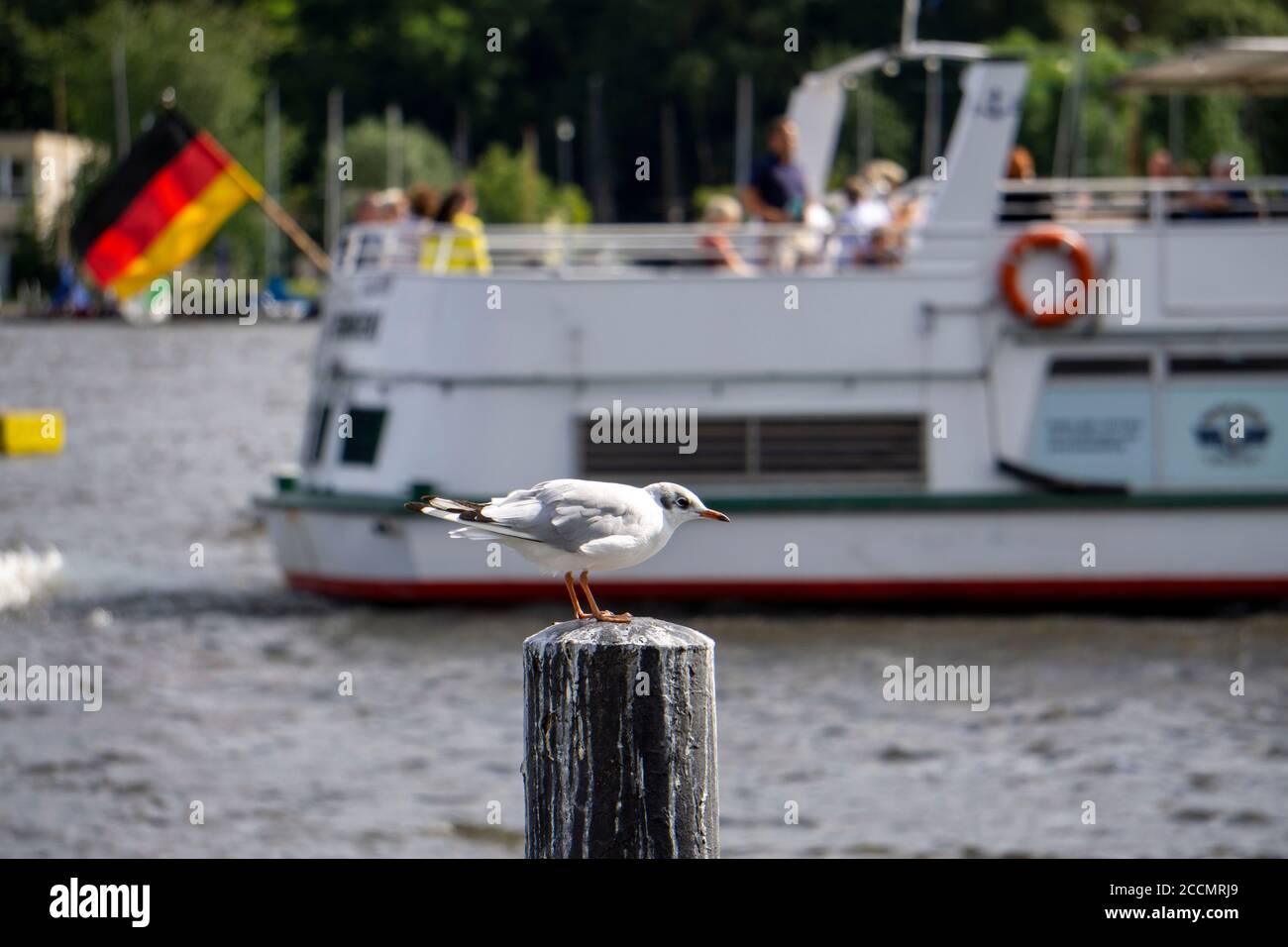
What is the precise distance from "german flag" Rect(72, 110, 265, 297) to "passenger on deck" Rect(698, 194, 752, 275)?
11.2 feet

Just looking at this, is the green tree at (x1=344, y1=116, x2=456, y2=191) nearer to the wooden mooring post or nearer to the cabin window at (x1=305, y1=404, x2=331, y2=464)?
the cabin window at (x1=305, y1=404, x2=331, y2=464)

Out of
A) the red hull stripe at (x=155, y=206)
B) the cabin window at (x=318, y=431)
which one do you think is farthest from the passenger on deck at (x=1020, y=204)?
the red hull stripe at (x=155, y=206)

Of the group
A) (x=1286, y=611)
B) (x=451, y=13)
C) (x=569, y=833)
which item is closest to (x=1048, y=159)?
(x=451, y=13)

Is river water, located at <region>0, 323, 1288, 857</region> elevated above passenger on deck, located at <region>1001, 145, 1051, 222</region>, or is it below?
below

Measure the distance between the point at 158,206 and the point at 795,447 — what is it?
5090 mm

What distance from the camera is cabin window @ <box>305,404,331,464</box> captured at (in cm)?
1809

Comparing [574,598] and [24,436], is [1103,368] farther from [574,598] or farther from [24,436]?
[24,436]

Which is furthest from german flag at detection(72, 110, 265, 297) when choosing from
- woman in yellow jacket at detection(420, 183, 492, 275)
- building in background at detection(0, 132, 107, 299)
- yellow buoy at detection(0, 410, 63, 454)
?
building in background at detection(0, 132, 107, 299)

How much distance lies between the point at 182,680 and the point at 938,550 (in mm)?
5201

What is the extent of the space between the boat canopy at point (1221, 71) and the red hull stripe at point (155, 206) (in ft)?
22.2

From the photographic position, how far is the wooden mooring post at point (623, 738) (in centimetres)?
511

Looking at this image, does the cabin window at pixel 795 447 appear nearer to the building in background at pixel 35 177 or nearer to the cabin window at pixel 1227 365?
the cabin window at pixel 1227 365

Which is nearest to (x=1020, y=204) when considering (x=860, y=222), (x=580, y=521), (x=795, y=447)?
(x=860, y=222)

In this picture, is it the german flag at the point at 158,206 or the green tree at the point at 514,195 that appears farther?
the green tree at the point at 514,195
